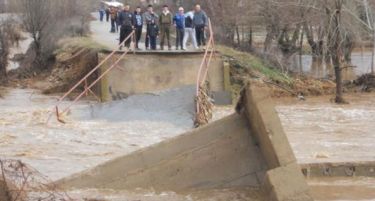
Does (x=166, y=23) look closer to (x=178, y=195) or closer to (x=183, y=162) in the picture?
(x=183, y=162)

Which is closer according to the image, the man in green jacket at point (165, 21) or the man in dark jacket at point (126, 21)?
the man in green jacket at point (165, 21)

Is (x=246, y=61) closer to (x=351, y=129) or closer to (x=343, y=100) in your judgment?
(x=343, y=100)

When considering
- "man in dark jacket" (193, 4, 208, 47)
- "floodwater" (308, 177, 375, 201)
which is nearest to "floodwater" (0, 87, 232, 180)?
"man in dark jacket" (193, 4, 208, 47)

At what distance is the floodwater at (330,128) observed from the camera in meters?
19.6

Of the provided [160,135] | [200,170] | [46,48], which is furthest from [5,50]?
[200,170]

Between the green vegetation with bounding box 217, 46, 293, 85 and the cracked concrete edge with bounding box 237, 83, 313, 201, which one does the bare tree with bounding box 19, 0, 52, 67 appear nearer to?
the green vegetation with bounding box 217, 46, 293, 85

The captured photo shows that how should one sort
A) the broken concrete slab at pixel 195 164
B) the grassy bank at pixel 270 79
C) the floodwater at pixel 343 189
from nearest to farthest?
the broken concrete slab at pixel 195 164 → the floodwater at pixel 343 189 → the grassy bank at pixel 270 79

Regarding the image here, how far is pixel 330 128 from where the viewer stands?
85.5 feet

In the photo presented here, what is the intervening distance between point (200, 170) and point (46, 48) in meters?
37.7

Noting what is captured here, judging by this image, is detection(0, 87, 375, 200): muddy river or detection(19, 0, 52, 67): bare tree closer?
detection(0, 87, 375, 200): muddy river

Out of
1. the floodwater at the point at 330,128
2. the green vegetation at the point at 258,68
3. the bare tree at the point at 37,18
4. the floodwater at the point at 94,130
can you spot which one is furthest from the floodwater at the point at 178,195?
the bare tree at the point at 37,18

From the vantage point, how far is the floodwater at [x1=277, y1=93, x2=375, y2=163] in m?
19.6

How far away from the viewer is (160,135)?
73.9 feet

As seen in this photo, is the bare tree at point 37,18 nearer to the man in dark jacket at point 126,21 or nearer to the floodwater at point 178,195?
the man in dark jacket at point 126,21
